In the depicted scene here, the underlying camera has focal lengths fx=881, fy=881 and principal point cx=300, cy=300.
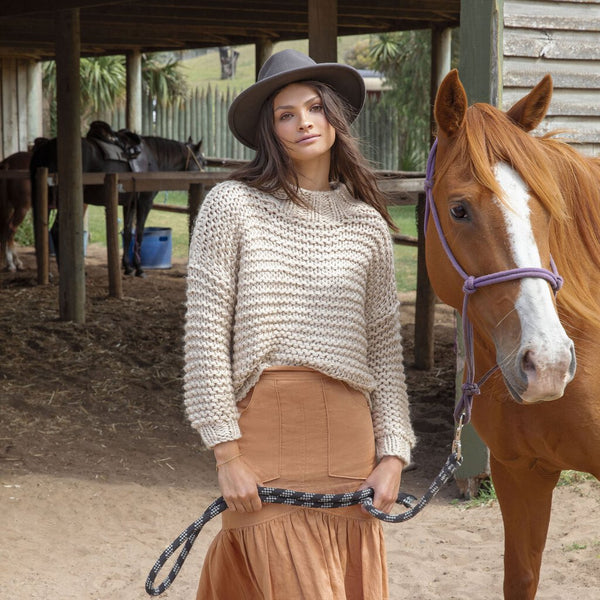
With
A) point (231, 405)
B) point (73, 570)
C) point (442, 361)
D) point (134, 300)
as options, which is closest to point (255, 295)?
point (231, 405)

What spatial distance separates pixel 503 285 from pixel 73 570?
2.36 metres

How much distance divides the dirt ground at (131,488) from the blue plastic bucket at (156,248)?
3.50 meters

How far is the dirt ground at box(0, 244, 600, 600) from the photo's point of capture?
11.4ft

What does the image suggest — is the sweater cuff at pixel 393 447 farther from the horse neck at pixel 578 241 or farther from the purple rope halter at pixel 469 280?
the horse neck at pixel 578 241

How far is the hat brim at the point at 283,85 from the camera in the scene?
2.06 meters

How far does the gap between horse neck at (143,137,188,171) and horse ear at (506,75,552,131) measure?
30.9ft

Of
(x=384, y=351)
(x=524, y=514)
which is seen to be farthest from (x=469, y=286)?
(x=524, y=514)

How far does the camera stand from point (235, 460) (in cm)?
196

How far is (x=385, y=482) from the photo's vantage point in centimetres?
205

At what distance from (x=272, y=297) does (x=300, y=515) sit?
1.64ft

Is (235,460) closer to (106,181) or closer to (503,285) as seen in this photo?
(503,285)

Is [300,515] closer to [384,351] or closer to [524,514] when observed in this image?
[384,351]

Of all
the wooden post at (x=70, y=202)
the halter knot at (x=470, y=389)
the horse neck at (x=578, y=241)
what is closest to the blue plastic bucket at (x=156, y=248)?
→ the wooden post at (x=70, y=202)

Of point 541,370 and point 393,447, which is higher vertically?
point 541,370
